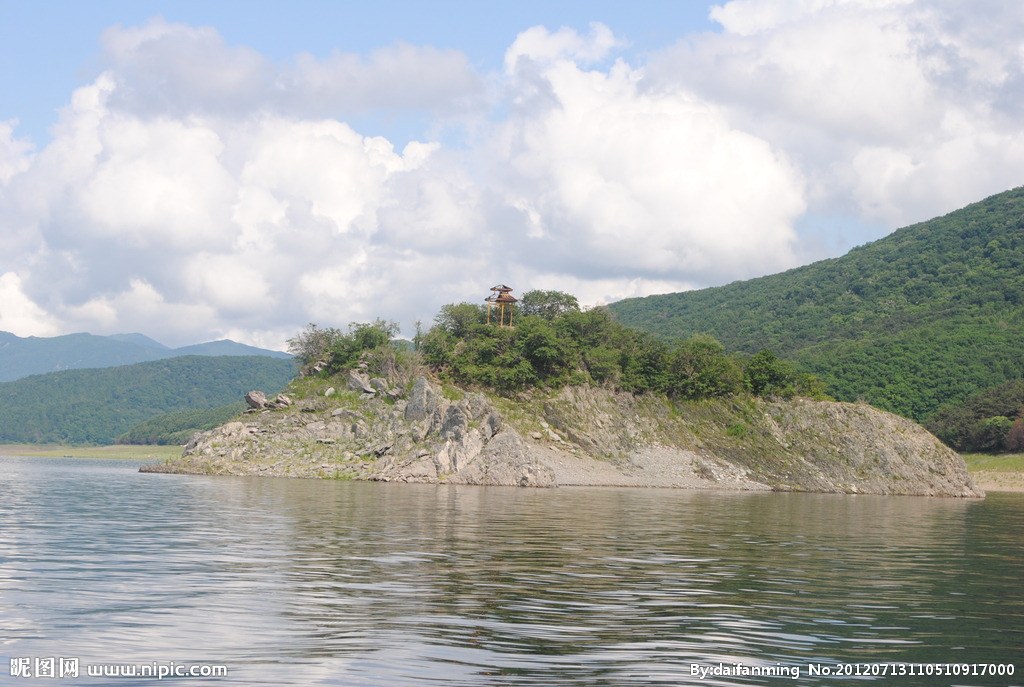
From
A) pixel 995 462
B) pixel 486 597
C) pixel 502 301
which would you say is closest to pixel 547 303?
pixel 502 301

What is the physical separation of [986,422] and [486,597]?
133777 millimetres

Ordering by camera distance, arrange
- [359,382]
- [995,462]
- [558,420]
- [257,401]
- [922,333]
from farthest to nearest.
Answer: [922,333], [995,462], [257,401], [359,382], [558,420]

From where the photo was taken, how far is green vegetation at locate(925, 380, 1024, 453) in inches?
5079

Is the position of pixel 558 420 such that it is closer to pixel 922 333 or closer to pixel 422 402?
pixel 422 402

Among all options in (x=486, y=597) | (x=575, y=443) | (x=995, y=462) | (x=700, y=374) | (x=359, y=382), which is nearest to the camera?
(x=486, y=597)

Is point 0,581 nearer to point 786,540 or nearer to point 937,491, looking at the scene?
point 786,540

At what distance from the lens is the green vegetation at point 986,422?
129000 mm

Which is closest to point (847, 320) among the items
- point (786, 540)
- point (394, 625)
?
point (786, 540)

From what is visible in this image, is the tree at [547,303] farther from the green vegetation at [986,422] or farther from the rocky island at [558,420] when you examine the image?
the green vegetation at [986,422]

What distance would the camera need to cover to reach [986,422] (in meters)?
131

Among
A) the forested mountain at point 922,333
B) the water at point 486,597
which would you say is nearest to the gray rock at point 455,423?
the water at point 486,597

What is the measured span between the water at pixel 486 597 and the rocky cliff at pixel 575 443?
39.2 m

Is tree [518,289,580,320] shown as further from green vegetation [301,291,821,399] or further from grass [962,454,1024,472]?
grass [962,454,1024,472]

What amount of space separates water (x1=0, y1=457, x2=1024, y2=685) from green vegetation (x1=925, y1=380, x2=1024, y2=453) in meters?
99.7
